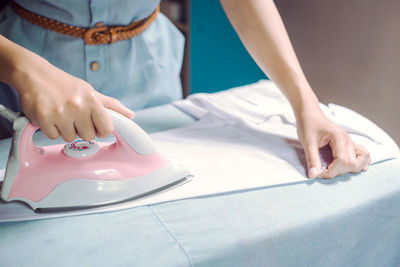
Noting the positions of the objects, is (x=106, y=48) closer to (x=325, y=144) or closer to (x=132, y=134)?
(x=132, y=134)

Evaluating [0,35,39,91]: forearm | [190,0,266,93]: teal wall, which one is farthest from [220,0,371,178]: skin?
[190,0,266,93]: teal wall

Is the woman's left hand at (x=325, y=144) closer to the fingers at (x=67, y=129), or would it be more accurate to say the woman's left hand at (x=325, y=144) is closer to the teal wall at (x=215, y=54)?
the fingers at (x=67, y=129)

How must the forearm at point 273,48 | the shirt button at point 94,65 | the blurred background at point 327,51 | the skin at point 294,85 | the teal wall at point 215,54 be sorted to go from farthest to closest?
the teal wall at point 215,54, the blurred background at point 327,51, the shirt button at point 94,65, the forearm at point 273,48, the skin at point 294,85

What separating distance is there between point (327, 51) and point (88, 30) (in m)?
1.73

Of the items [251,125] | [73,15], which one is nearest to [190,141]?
[251,125]

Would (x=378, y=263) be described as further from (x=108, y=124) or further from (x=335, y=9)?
(x=335, y=9)

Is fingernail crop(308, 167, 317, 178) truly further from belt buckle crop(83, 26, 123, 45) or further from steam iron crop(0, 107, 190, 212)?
belt buckle crop(83, 26, 123, 45)

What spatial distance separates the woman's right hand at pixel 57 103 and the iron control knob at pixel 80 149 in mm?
99

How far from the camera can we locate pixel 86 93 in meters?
0.65

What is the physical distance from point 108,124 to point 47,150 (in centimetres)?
19

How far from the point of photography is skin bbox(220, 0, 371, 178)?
844 mm

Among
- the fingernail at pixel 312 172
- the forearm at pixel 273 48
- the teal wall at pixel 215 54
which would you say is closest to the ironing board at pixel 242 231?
the fingernail at pixel 312 172

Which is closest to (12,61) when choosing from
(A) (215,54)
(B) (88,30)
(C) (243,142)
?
(B) (88,30)

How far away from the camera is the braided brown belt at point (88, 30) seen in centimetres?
101
